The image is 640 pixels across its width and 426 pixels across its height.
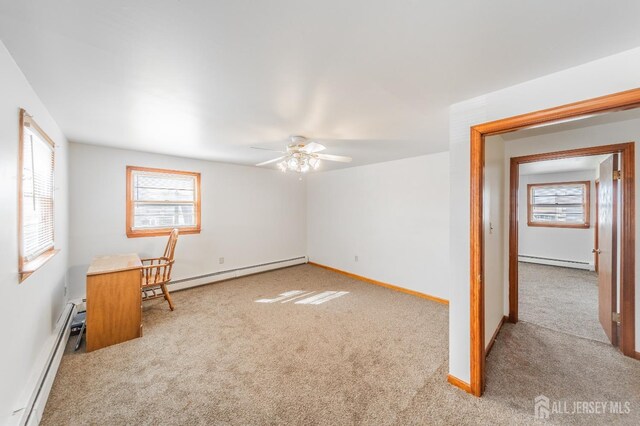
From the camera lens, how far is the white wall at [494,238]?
7.52 feet

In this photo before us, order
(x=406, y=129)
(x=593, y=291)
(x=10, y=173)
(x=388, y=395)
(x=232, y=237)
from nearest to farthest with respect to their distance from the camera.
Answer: (x=10, y=173) → (x=388, y=395) → (x=406, y=129) → (x=593, y=291) → (x=232, y=237)

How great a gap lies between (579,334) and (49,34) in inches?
193

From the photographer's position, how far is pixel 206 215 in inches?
171

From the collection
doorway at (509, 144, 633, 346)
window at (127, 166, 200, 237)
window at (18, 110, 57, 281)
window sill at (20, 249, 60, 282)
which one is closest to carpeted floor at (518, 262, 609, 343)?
doorway at (509, 144, 633, 346)

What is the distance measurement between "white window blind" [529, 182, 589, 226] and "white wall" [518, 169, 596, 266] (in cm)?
12

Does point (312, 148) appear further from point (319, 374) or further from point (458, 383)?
point (458, 383)

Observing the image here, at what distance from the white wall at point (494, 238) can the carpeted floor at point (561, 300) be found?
0.66 meters

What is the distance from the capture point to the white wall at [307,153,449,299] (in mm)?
3703

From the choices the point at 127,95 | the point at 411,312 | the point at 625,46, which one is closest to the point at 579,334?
the point at 411,312

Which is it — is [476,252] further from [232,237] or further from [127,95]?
[232,237]

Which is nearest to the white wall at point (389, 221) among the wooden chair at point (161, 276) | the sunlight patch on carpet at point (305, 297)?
the sunlight patch on carpet at point (305, 297)

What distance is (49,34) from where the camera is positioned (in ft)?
3.86

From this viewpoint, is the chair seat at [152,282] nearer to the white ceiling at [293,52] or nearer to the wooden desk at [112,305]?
the wooden desk at [112,305]

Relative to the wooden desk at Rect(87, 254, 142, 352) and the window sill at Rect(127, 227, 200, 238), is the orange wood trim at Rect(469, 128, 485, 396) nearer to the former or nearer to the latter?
the wooden desk at Rect(87, 254, 142, 352)
